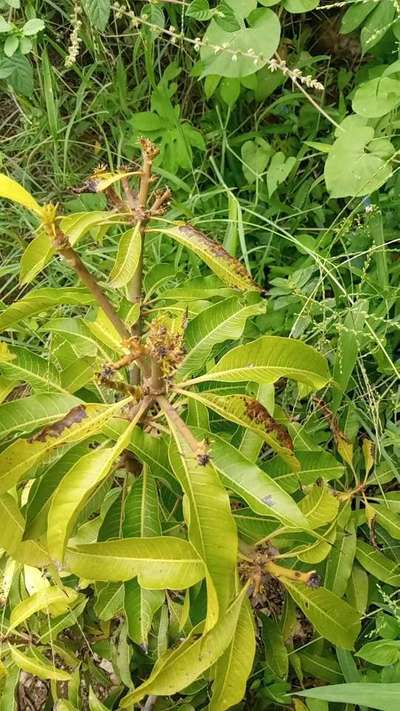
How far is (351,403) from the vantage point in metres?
1.37

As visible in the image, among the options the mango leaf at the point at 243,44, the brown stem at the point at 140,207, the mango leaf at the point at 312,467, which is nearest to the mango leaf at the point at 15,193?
the brown stem at the point at 140,207

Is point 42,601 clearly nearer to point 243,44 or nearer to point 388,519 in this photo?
point 388,519

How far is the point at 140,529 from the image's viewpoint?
0.93 meters

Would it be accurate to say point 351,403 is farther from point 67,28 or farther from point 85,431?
point 67,28

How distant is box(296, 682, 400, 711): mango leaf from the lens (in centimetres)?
88

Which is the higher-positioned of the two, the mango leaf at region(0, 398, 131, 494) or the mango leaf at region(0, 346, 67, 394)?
the mango leaf at region(0, 398, 131, 494)

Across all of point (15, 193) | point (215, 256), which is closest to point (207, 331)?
point (215, 256)

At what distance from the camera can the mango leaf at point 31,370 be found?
0.96 m

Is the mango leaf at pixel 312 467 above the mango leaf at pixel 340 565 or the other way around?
above

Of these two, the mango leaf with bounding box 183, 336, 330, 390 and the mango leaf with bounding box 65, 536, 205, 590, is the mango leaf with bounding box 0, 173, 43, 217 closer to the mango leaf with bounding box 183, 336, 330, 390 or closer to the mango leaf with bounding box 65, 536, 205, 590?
the mango leaf with bounding box 183, 336, 330, 390

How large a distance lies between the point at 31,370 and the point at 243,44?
86cm

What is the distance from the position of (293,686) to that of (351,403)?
496 millimetres

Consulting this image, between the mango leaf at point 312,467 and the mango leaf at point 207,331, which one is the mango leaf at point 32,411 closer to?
the mango leaf at point 207,331

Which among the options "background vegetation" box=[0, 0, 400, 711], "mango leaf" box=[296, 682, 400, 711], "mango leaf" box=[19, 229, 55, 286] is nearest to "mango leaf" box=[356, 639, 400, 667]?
"background vegetation" box=[0, 0, 400, 711]
